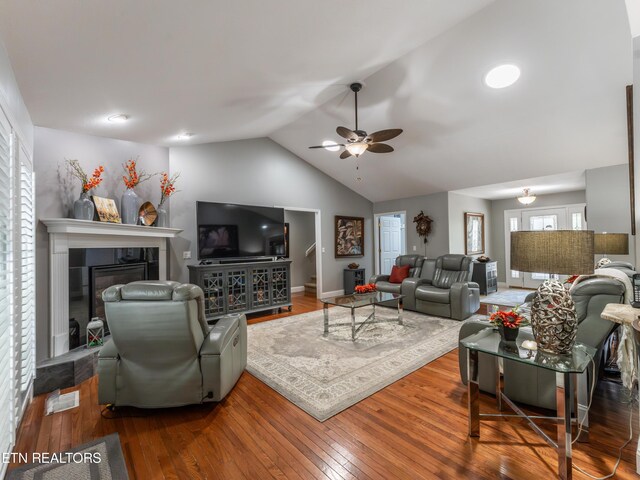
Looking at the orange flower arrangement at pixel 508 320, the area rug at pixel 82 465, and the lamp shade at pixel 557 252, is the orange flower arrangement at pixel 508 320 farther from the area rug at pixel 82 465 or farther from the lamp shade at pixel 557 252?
the area rug at pixel 82 465

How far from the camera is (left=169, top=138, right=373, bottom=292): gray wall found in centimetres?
480

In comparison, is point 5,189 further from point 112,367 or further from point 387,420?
point 387,420

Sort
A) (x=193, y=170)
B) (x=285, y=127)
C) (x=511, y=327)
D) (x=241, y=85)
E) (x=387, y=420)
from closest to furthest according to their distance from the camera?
(x=511, y=327) → (x=387, y=420) → (x=241, y=85) → (x=193, y=170) → (x=285, y=127)

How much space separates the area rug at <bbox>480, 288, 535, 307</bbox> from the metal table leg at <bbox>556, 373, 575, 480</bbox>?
4.44 metres

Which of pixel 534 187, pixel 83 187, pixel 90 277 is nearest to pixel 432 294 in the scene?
pixel 534 187

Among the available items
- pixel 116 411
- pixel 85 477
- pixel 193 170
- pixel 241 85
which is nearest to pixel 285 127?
pixel 193 170

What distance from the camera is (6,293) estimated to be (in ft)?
5.93

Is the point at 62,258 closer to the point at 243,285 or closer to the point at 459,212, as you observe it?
the point at 243,285

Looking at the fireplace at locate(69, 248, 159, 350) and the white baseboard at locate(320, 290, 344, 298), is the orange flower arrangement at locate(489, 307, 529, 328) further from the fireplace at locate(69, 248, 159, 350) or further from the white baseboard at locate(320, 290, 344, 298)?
the white baseboard at locate(320, 290, 344, 298)

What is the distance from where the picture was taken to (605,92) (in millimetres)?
3322

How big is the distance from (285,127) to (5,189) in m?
4.14

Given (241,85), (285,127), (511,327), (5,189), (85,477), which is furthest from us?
(285,127)

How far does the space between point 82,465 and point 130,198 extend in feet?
9.85

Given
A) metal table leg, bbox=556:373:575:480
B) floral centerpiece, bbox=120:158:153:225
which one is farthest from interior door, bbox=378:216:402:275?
metal table leg, bbox=556:373:575:480
